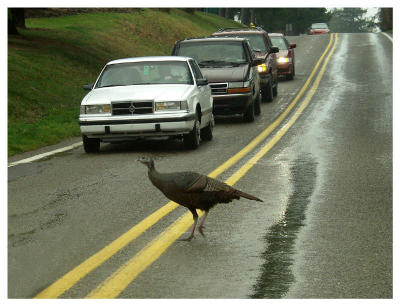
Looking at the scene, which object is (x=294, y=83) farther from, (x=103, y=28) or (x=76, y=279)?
(x=76, y=279)

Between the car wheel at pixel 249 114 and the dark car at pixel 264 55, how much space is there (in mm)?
4962

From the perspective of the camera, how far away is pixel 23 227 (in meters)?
8.70

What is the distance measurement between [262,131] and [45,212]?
9.36m

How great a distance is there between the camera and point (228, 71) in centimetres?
1994

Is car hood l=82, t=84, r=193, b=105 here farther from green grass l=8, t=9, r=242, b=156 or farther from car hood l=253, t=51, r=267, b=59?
car hood l=253, t=51, r=267, b=59

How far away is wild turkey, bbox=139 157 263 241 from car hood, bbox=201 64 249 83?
12145mm

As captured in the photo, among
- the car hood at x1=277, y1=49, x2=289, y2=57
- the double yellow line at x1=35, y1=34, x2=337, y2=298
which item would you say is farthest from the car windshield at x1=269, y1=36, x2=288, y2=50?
the double yellow line at x1=35, y1=34, x2=337, y2=298

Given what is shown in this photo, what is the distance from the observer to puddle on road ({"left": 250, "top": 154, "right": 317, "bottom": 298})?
6366mm

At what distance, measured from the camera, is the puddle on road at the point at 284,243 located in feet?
20.9

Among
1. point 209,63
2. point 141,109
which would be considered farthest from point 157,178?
point 209,63

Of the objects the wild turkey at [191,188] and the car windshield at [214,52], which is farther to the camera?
the car windshield at [214,52]

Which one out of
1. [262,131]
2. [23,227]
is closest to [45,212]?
[23,227]

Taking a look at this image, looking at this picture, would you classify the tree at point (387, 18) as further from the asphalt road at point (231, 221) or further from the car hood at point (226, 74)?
the asphalt road at point (231, 221)

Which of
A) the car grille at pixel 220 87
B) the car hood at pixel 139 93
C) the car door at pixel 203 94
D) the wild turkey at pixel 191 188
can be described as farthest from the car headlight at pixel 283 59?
the wild turkey at pixel 191 188
